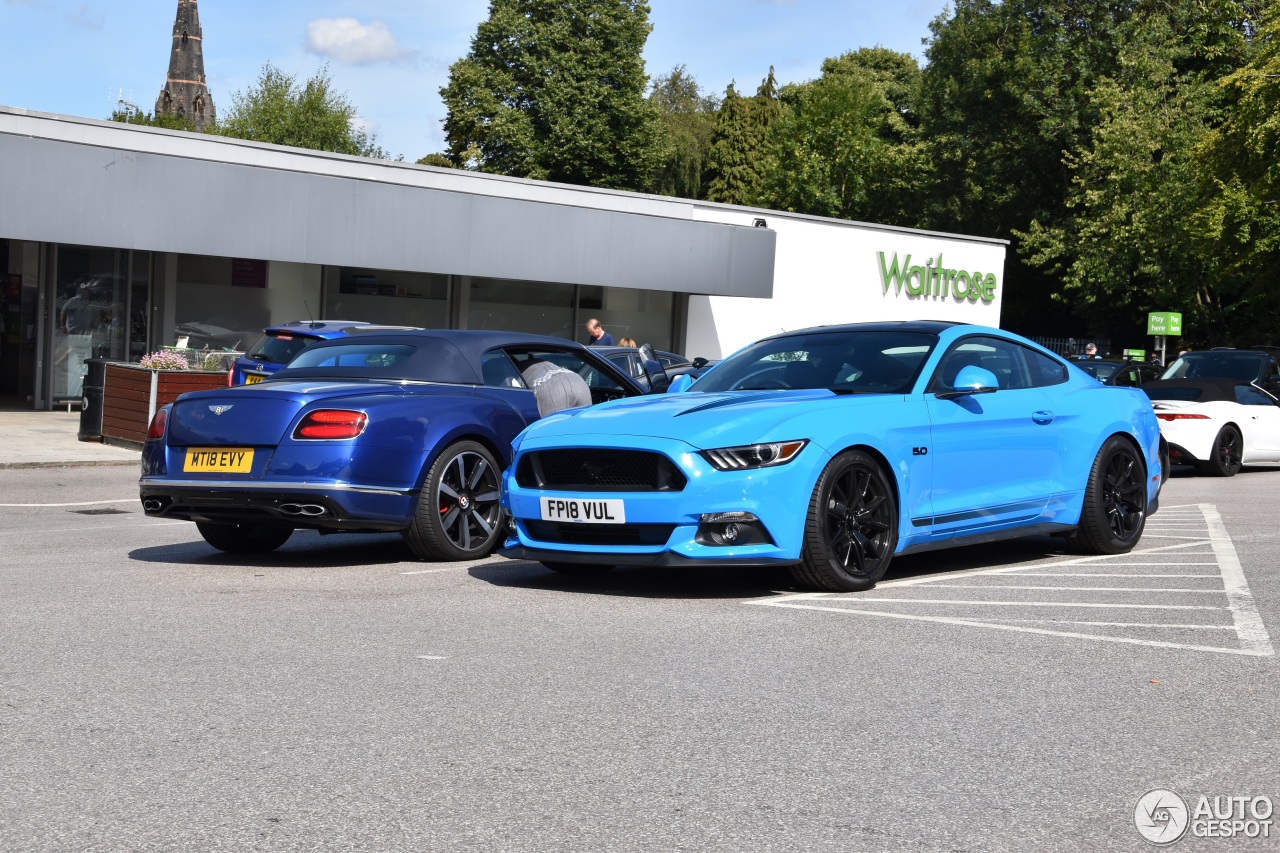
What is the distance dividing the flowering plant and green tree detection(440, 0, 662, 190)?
44.7m

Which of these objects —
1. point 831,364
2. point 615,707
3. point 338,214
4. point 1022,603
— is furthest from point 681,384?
point 338,214

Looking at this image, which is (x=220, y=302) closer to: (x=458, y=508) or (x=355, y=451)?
(x=458, y=508)

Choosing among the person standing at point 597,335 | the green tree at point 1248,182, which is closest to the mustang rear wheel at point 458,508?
the person standing at point 597,335

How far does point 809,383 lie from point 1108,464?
2.33 m

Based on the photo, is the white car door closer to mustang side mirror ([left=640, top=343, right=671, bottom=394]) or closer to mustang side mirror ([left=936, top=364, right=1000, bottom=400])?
mustang side mirror ([left=640, top=343, right=671, bottom=394])

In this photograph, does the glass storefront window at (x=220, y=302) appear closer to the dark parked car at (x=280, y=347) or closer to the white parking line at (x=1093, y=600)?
the dark parked car at (x=280, y=347)

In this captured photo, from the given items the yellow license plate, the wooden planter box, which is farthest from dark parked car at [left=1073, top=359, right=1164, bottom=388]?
the yellow license plate

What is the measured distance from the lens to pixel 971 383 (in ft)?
27.1

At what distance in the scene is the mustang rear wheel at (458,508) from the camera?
856 centimetres

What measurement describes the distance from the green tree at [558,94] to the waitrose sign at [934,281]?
25950 mm

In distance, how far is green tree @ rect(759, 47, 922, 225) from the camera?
6756 centimetres

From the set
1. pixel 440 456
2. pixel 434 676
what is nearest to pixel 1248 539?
pixel 440 456

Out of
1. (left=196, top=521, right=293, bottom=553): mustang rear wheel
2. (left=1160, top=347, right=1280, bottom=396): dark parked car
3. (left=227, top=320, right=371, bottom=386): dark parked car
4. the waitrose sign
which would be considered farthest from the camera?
the waitrose sign

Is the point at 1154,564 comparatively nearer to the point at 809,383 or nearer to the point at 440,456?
the point at 809,383
